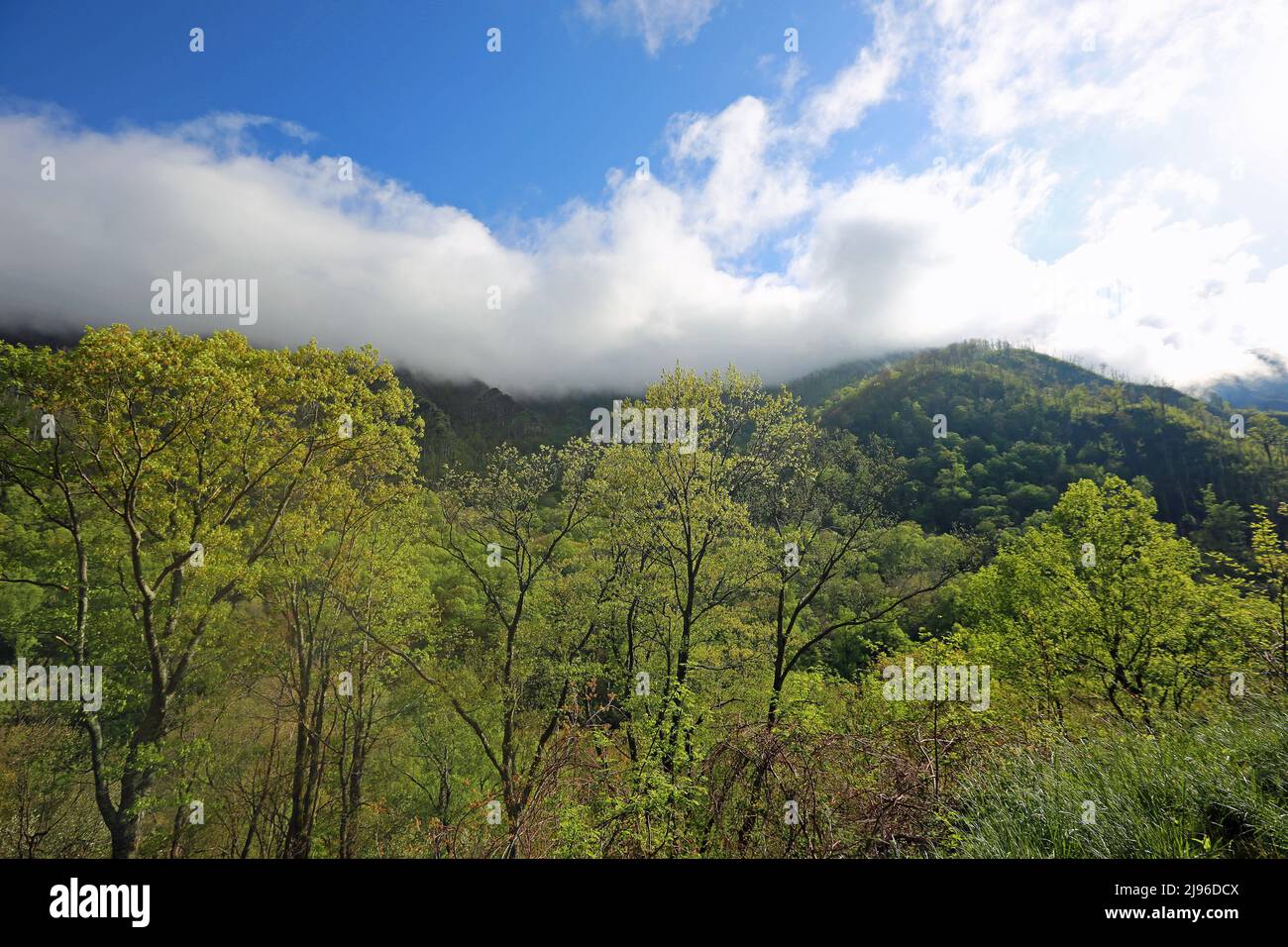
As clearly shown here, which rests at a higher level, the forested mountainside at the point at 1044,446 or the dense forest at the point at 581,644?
the forested mountainside at the point at 1044,446

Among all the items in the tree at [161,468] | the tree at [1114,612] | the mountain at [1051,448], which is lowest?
the tree at [1114,612]

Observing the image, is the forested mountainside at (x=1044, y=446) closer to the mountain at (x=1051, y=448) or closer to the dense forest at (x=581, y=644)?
the mountain at (x=1051, y=448)

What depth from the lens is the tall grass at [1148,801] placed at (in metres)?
3.82

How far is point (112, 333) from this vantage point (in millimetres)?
9906

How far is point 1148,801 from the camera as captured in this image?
169 inches

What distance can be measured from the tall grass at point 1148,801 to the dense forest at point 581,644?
0.03m

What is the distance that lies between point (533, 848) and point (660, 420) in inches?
482

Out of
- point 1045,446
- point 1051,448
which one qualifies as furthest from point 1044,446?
point 1051,448

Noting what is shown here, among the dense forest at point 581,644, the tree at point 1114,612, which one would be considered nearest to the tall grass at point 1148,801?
the dense forest at point 581,644

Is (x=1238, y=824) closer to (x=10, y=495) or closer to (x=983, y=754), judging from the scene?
(x=983, y=754)

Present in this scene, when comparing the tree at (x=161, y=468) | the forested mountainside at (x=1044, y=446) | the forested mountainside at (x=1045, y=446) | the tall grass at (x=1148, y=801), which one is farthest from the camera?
the forested mountainside at (x=1044, y=446)

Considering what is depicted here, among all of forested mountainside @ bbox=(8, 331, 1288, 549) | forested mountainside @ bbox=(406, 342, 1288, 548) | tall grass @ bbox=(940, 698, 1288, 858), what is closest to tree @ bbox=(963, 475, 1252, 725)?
tall grass @ bbox=(940, 698, 1288, 858)

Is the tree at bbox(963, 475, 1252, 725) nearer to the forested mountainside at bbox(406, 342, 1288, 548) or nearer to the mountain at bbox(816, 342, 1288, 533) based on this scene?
the forested mountainside at bbox(406, 342, 1288, 548)
